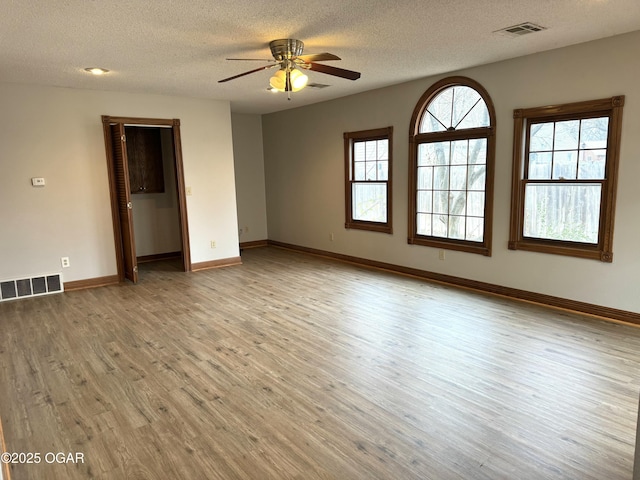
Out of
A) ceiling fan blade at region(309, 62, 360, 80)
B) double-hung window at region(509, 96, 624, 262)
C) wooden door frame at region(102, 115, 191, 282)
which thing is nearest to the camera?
ceiling fan blade at region(309, 62, 360, 80)

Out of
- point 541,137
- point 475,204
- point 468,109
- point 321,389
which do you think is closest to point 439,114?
point 468,109

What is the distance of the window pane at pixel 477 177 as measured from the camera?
489 centimetres

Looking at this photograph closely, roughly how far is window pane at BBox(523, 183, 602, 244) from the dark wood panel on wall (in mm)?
5647

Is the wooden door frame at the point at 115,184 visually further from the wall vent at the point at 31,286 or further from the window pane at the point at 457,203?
the window pane at the point at 457,203

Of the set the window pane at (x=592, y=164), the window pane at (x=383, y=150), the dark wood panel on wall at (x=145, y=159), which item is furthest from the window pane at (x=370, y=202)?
the dark wood panel on wall at (x=145, y=159)

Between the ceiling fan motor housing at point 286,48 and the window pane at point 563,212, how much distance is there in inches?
108

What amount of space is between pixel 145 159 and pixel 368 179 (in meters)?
3.71

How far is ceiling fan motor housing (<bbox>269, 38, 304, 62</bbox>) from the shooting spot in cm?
356

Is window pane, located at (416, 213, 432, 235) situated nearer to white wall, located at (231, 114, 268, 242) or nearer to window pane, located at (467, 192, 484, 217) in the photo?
window pane, located at (467, 192, 484, 217)

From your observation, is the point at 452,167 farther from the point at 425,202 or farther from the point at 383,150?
the point at 383,150

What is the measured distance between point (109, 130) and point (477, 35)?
4552 millimetres

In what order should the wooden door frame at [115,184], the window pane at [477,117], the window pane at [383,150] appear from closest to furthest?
the window pane at [477,117] < the wooden door frame at [115,184] < the window pane at [383,150]

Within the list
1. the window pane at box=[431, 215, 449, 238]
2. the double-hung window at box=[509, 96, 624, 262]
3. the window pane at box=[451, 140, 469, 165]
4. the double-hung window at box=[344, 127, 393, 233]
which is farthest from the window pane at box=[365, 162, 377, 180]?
the double-hung window at box=[509, 96, 624, 262]

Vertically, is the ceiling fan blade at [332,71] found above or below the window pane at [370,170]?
above
